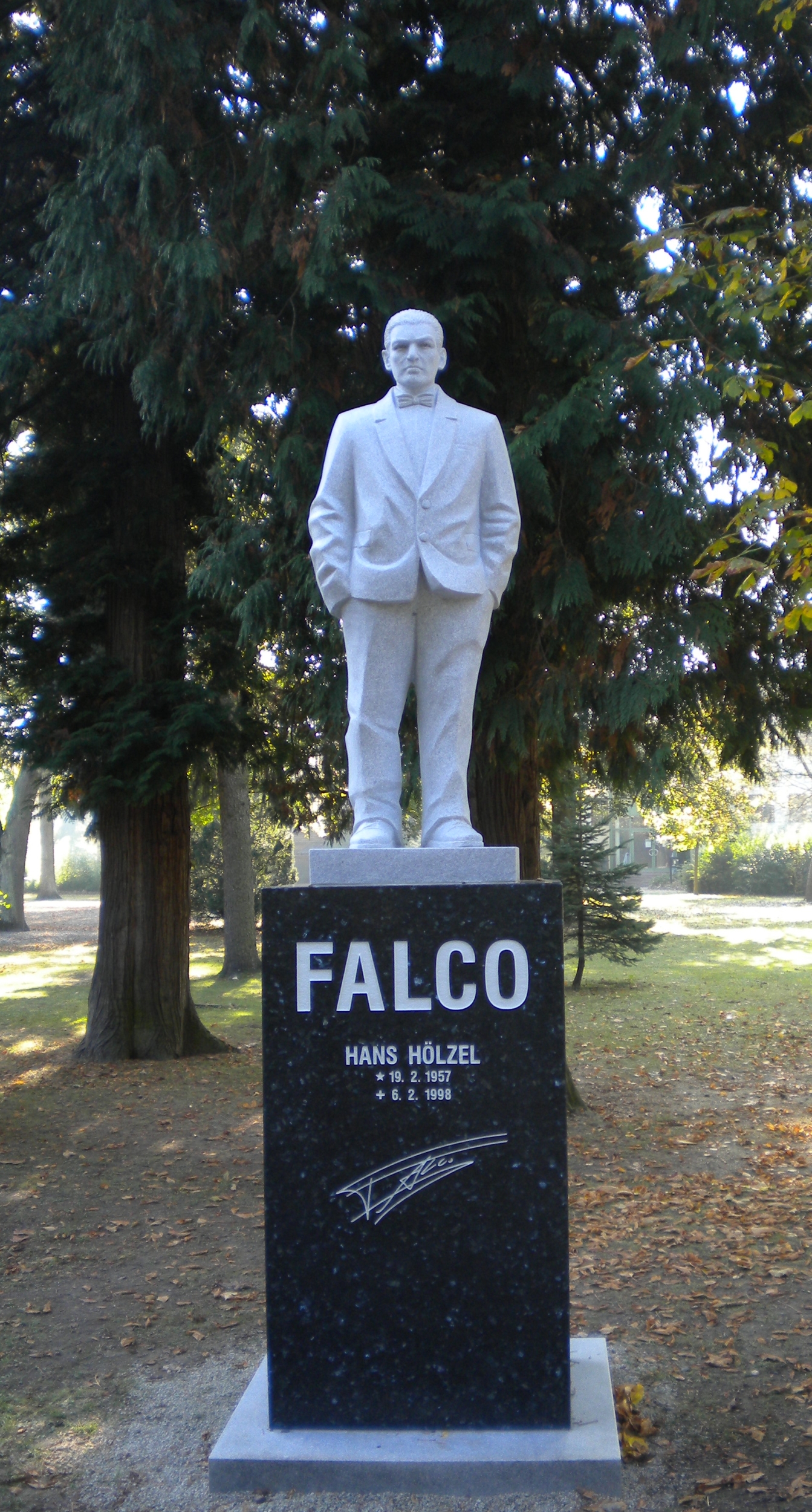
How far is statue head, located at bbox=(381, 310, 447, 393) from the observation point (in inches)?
180

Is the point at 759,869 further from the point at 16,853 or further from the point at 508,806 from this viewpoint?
the point at 508,806

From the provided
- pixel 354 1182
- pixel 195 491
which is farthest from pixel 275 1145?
pixel 195 491

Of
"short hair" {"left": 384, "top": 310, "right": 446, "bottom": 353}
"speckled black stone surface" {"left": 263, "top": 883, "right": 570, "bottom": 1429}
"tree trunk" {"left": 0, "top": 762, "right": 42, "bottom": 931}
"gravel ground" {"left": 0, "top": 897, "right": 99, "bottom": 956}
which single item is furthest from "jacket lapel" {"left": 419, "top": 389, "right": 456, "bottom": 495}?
"tree trunk" {"left": 0, "top": 762, "right": 42, "bottom": 931}

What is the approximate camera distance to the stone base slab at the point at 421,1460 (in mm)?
3846

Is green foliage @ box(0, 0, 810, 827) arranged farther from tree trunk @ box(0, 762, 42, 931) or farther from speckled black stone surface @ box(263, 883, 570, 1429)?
tree trunk @ box(0, 762, 42, 931)

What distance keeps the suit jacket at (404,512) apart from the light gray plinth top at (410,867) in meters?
0.89

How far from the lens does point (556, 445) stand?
7.53 m

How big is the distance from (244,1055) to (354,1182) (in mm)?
8691

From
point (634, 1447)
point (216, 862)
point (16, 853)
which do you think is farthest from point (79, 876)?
point (634, 1447)

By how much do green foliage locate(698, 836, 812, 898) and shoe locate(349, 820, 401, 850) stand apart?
38908 mm

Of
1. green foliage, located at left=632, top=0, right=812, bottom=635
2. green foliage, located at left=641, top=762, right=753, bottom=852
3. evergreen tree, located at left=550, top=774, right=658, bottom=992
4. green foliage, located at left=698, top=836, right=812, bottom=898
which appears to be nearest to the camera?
green foliage, located at left=632, top=0, right=812, bottom=635

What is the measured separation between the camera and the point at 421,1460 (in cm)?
387

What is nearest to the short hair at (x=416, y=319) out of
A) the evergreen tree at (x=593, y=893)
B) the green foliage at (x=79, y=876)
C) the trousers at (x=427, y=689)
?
the trousers at (x=427, y=689)

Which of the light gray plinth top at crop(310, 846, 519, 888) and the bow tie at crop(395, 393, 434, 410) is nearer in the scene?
the light gray plinth top at crop(310, 846, 519, 888)
